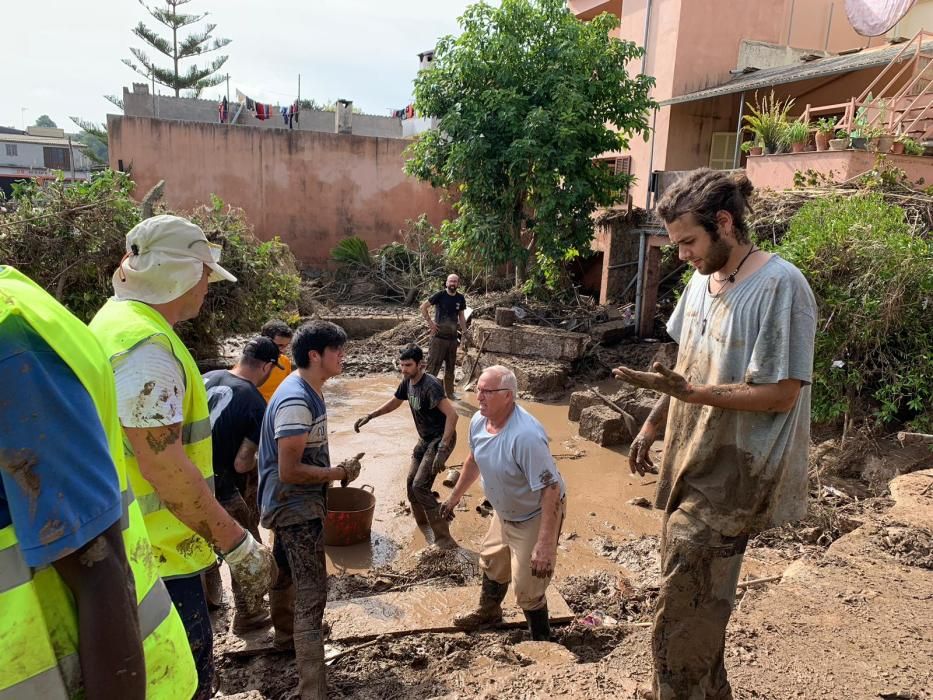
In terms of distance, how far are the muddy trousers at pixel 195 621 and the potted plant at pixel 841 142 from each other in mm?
10284

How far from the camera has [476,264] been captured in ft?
45.2

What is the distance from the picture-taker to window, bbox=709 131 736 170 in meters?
16.3

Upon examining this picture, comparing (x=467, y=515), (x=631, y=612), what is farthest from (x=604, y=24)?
(x=631, y=612)

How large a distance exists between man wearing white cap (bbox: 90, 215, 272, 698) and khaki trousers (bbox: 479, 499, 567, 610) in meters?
1.95

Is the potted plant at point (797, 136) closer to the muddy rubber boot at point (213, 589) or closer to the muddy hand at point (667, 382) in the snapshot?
the muddy hand at point (667, 382)

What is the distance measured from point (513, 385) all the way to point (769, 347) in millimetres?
1756

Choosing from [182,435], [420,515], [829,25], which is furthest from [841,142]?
[829,25]

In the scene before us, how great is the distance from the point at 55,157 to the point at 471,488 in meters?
45.8

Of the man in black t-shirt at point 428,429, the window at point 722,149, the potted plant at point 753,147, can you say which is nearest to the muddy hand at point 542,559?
the man in black t-shirt at point 428,429

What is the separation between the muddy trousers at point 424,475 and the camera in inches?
219

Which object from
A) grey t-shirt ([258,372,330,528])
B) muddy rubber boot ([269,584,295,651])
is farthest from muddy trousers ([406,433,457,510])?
grey t-shirt ([258,372,330,528])

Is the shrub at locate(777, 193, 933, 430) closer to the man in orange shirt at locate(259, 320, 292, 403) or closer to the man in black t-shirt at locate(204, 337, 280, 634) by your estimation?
the man in orange shirt at locate(259, 320, 292, 403)

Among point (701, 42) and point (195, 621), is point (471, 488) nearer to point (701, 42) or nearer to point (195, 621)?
point (195, 621)

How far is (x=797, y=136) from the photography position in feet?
33.1
